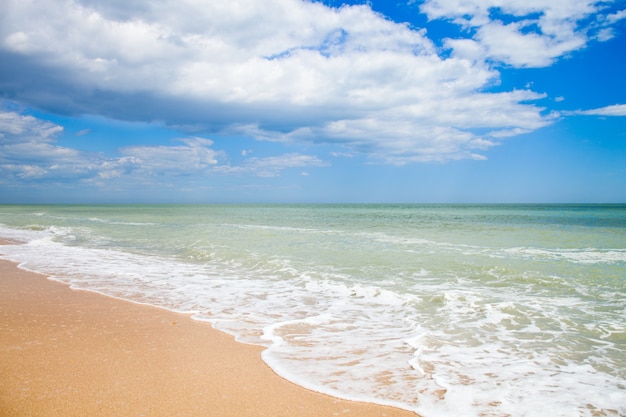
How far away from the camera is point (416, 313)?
23.1ft

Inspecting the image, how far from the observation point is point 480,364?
464 centimetres

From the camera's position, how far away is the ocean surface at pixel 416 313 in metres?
3.98

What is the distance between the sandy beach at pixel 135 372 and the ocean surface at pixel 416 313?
38cm

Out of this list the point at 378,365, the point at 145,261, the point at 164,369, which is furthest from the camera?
the point at 145,261

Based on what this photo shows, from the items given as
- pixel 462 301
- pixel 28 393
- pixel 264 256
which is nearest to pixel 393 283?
pixel 462 301

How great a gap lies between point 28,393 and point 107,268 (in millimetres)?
8649

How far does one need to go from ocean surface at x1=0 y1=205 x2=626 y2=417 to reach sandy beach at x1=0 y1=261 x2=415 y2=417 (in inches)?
14.8

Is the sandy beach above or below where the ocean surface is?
above

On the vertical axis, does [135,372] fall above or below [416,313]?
above

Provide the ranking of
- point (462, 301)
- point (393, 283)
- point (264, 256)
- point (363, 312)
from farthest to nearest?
point (264, 256), point (393, 283), point (462, 301), point (363, 312)

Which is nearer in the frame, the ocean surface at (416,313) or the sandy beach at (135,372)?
the sandy beach at (135,372)

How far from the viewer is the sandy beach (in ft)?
11.1

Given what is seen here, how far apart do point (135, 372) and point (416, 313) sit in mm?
4805

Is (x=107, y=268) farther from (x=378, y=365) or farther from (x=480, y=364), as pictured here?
(x=480, y=364)
